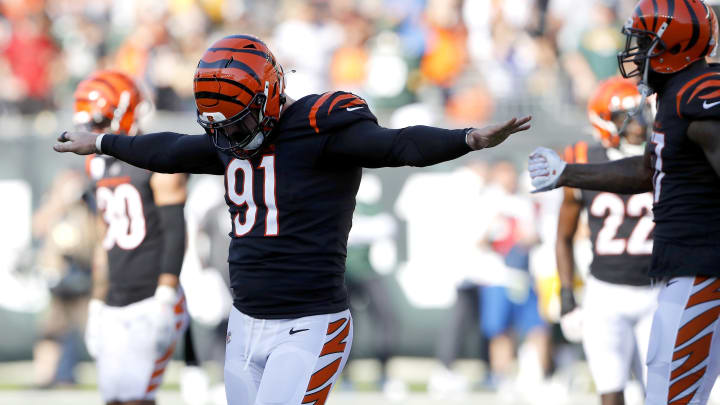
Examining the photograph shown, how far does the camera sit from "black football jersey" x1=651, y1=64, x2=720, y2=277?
4.33m

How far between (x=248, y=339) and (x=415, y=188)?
6.10m

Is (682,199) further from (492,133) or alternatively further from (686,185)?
(492,133)

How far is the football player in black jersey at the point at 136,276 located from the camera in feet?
19.3

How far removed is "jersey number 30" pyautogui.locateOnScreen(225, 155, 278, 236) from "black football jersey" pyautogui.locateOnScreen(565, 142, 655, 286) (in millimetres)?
2541

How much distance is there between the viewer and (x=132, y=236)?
5.98 meters

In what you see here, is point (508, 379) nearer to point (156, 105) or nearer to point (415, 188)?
point (415, 188)

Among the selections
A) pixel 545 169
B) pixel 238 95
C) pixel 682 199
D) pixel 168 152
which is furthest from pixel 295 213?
pixel 682 199

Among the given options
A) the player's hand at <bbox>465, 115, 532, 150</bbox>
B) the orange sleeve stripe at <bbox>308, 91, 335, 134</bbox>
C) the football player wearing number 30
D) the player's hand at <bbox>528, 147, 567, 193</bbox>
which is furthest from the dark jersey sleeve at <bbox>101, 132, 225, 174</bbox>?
the player's hand at <bbox>528, 147, 567, 193</bbox>

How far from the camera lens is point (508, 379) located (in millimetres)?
9633

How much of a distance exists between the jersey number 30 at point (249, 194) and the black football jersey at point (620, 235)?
2.54 metres

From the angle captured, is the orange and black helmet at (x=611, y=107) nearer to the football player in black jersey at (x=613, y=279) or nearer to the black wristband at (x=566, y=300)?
the football player in black jersey at (x=613, y=279)

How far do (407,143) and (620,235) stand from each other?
2.57 metres

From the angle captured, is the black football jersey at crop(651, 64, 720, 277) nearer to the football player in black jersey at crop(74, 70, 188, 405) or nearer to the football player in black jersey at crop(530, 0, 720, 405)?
the football player in black jersey at crop(530, 0, 720, 405)

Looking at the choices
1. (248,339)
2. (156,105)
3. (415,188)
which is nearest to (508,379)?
(415,188)
